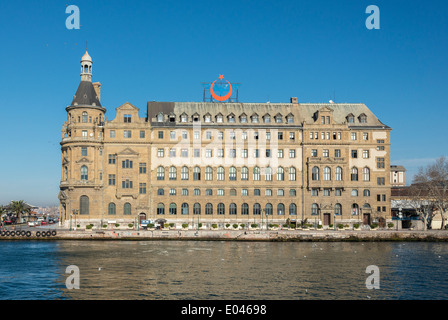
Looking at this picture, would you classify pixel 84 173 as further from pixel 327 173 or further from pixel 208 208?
pixel 327 173

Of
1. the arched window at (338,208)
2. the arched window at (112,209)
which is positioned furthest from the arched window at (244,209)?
the arched window at (112,209)

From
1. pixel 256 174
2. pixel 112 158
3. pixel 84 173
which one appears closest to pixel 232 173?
pixel 256 174

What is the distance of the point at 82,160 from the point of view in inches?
4392

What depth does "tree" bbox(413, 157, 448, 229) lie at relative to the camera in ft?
348

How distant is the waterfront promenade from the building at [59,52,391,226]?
12.7 m

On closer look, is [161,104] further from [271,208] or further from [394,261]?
[394,261]

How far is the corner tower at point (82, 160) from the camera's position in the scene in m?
111

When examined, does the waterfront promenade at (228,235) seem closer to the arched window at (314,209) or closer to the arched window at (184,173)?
the arched window at (314,209)

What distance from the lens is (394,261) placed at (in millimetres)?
68812

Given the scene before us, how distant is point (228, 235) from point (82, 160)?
3920cm

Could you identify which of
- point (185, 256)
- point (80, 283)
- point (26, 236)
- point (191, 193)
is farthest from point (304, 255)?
point (26, 236)

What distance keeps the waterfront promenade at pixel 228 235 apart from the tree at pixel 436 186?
838cm

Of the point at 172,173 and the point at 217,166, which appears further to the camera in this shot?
the point at 217,166

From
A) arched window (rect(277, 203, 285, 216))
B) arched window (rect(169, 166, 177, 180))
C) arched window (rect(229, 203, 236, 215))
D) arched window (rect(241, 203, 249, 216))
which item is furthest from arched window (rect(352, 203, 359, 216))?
arched window (rect(169, 166, 177, 180))
